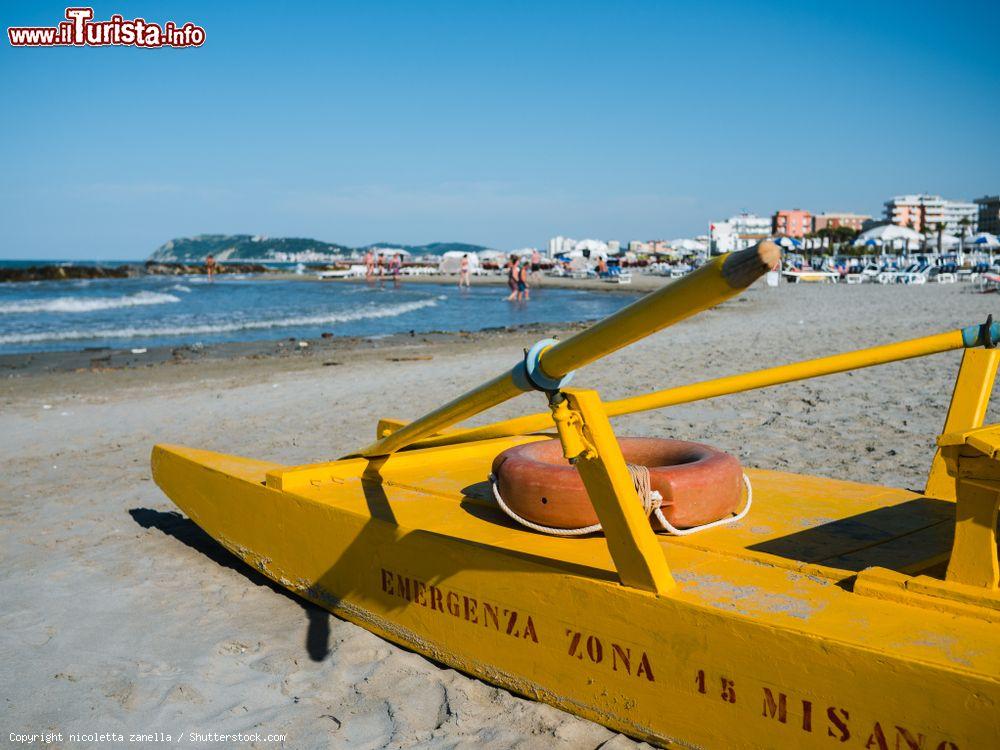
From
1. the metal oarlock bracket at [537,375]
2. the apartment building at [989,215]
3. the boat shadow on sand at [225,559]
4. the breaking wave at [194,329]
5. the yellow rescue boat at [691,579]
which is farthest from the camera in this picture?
the apartment building at [989,215]

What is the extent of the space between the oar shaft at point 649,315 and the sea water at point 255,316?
16652 mm

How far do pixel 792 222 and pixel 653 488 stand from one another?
476 ft

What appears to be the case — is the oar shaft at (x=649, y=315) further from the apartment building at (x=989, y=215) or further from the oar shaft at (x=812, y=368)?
the apartment building at (x=989, y=215)

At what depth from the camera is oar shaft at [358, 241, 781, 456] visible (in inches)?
59.3

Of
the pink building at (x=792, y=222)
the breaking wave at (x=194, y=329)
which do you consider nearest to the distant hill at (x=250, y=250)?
the pink building at (x=792, y=222)

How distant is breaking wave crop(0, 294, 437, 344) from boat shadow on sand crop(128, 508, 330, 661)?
15.3 m

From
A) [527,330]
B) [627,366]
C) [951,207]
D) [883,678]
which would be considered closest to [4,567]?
[883,678]

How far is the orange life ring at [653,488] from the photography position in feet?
9.12

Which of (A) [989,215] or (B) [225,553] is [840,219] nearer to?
(A) [989,215]

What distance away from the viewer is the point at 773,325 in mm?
15656

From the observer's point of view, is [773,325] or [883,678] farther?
[773,325]

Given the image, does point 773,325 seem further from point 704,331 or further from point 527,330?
point 527,330

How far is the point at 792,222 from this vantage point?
137500 millimetres

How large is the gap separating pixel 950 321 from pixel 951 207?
158872mm
